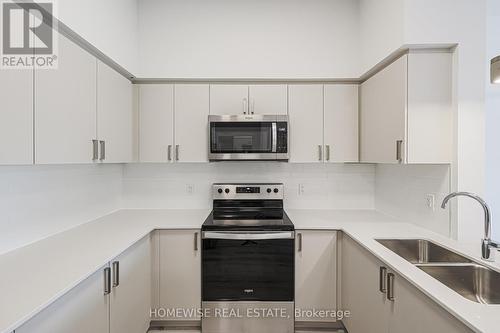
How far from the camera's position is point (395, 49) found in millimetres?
1940

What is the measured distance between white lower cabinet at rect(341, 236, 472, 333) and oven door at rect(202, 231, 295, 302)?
435mm

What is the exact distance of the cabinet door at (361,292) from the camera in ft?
5.34

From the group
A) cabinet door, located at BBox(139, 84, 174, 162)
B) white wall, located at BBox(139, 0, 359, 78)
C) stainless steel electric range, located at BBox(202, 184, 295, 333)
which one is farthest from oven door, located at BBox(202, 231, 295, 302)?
white wall, located at BBox(139, 0, 359, 78)

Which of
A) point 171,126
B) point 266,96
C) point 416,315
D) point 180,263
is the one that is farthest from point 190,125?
point 416,315

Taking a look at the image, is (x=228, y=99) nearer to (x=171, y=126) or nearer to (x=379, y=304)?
(x=171, y=126)

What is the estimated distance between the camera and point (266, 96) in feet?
8.59

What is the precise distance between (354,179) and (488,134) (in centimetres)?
115

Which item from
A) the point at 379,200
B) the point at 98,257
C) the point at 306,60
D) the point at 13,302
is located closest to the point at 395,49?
the point at 306,60

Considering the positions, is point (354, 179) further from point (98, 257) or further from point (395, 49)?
point (98, 257)

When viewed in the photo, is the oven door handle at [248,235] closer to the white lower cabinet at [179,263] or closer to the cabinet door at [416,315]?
the white lower cabinet at [179,263]

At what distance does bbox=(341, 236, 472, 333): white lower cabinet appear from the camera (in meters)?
1.14

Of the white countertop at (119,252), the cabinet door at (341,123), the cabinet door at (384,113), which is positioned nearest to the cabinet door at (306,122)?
the cabinet door at (341,123)

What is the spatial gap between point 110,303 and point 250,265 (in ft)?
3.35

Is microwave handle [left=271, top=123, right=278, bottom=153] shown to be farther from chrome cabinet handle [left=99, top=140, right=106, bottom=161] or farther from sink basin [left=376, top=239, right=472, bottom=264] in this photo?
chrome cabinet handle [left=99, top=140, right=106, bottom=161]
